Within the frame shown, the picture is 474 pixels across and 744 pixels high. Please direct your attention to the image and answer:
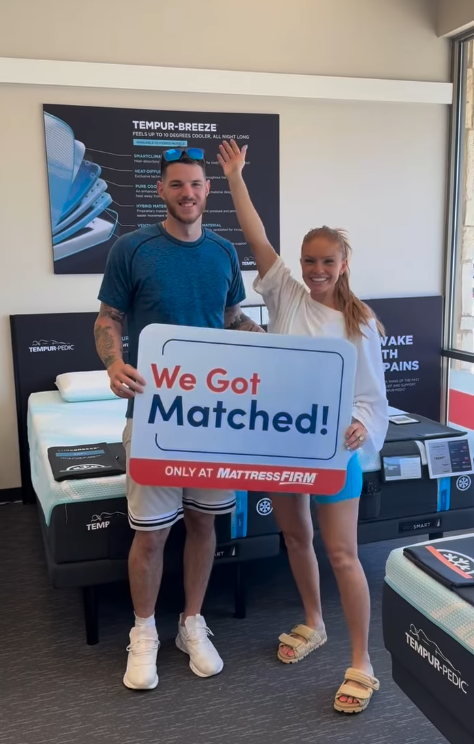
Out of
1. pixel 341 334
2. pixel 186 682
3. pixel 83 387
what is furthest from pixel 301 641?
pixel 83 387

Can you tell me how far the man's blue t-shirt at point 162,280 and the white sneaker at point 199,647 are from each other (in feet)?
2.53

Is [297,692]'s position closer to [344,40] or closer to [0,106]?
[0,106]

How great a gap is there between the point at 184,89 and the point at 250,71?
1.37 feet

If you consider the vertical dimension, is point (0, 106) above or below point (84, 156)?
above

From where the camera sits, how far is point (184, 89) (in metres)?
3.82

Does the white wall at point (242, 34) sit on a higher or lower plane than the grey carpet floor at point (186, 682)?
higher

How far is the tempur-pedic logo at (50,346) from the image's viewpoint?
3.78 m

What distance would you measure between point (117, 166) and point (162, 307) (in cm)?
213

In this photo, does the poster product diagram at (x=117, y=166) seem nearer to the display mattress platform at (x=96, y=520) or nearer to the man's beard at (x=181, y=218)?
the display mattress platform at (x=96, y=520)

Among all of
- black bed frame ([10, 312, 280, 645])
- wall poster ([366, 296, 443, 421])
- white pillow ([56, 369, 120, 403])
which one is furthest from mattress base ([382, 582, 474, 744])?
wall poster ([366, 296, 443, 421])

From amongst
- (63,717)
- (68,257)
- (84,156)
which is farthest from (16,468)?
(63,717)

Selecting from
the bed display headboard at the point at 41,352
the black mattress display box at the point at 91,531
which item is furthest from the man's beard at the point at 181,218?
the bed display headboard at the point at 41,352

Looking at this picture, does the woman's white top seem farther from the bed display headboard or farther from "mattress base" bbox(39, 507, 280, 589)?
the bed display headboard

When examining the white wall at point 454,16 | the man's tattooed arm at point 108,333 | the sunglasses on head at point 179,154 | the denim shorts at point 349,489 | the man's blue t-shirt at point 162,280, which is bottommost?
the denim shorts at point 349,489
